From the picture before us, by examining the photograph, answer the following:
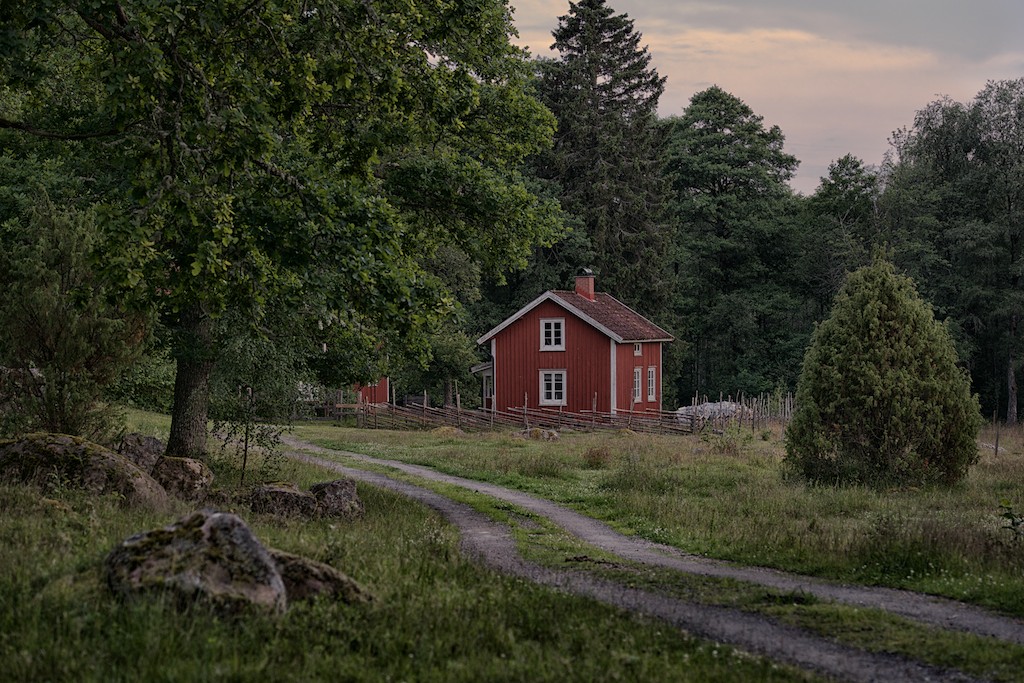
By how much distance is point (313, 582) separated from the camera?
29.2 ft

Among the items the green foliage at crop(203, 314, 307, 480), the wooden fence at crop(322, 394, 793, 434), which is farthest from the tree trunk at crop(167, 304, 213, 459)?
the wooden fence at crop(322, 394, 793, 434)

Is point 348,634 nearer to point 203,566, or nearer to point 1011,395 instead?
point 203,566

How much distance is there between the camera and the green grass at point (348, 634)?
717 cm

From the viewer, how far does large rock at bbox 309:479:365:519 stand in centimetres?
1647

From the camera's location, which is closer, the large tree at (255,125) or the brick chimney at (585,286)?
the large tree at (255,125)

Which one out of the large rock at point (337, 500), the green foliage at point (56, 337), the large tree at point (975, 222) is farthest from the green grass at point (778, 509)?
the large tree at point (975, 222)

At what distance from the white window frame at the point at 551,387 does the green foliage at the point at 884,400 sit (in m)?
28.3

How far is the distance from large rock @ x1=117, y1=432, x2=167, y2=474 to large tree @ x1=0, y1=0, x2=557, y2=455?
211cm

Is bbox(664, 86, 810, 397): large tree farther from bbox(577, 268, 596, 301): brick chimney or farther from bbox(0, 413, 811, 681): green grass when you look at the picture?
bbox(0, 413, 811, 681): green grass

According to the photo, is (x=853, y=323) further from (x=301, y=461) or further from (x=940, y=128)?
(x=940, y=128)

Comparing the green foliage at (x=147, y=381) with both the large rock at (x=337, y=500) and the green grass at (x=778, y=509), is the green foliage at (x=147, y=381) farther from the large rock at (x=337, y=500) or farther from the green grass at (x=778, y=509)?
the green grass at (x=778, y=509)

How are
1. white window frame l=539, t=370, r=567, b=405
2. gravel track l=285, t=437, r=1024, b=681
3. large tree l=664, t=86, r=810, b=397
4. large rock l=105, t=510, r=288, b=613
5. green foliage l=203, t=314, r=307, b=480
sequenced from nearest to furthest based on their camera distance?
large rock l=105, t=510, r=288, b=613
gravel track l=285, t=437, r=1024, b=681
green foliage l=203, t=314, r=307, b=480
white window frame l=539, t=370, r=567, b=405
large tree l=664, t=86, r=810, b=397

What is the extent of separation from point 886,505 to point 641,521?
462 centimetres

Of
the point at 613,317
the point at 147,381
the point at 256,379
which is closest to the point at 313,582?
the point at 256,379
